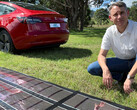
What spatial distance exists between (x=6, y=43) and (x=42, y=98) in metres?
2.89

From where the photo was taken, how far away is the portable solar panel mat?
1.51m

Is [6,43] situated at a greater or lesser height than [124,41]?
lesser

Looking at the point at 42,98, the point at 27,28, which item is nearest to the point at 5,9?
the point at 27,28

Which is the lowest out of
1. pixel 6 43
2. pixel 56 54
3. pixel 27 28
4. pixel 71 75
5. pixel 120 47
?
pixel 71 75

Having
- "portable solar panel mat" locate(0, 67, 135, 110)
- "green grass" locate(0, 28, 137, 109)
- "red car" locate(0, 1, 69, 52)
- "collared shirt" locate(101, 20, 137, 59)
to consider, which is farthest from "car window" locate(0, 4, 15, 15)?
"collared shirt" locate(101, 20, 137, 59)

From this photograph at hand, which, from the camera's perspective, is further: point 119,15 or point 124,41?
point 124,41

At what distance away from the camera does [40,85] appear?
201 cm

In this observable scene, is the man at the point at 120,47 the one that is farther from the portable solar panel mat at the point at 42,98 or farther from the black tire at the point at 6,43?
the black tire at the point at 6,43

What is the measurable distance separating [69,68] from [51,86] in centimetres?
106

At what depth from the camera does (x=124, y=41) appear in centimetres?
201

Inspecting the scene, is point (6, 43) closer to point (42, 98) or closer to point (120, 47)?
point (42, 98)

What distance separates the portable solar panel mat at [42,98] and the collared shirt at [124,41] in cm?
80

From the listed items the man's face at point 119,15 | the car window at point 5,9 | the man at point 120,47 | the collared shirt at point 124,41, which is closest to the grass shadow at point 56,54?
the car window at point 5,9

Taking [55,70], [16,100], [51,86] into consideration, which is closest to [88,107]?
[51,86]
